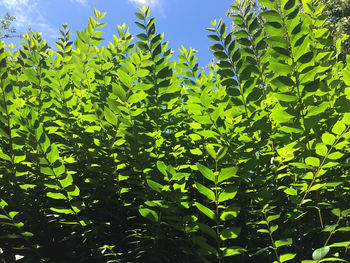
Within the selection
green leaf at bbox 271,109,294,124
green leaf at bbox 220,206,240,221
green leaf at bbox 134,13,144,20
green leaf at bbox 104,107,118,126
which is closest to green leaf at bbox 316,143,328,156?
green leaf at bbox 271,109,294,124

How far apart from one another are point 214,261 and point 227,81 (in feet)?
2.36

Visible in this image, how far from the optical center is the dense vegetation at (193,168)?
2.87 ft

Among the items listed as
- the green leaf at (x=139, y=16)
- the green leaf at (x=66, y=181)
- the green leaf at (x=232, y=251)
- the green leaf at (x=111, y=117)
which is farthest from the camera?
the green leaf at (x=139, y=16)

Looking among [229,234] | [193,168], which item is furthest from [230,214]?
[193,168]

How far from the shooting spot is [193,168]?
3.09 ft

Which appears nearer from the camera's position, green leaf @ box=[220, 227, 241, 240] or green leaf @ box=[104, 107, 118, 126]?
green leaf @ box=[220, 227, 241, 240]

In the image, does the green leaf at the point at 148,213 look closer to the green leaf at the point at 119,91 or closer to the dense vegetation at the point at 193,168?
the dense vegetation at the point at 193,168

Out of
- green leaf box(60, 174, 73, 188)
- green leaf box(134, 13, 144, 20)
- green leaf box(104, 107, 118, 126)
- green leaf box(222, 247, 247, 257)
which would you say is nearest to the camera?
green leaf box(222, 247, 247, 257)

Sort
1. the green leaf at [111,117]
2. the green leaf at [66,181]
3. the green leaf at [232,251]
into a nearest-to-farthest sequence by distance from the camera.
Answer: the green leaf at [232,251], the green leaf at [66,181], the green leaf at [111,117]

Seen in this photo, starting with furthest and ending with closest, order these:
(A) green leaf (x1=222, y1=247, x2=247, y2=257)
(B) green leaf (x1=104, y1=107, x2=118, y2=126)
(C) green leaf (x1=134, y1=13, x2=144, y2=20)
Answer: (C) green leaf (x1=134, y1=13, x2=144, y2=20)
(B) green leaf (x1=104, y1=107, x2=118, y2=126)
(A) green leaf (x1=222, y1=247, x2=247, y2=257)

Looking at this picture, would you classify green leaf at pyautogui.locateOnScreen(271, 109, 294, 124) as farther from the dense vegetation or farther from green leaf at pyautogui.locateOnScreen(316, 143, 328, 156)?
green leaf at pyautogui.locateOnScreen(316, 143, 328, 156)

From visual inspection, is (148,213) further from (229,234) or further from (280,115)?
(280,115)

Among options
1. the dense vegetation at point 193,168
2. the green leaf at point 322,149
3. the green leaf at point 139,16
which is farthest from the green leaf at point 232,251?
the green leaf at point 139,16

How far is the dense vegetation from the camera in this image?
88 centimetres
